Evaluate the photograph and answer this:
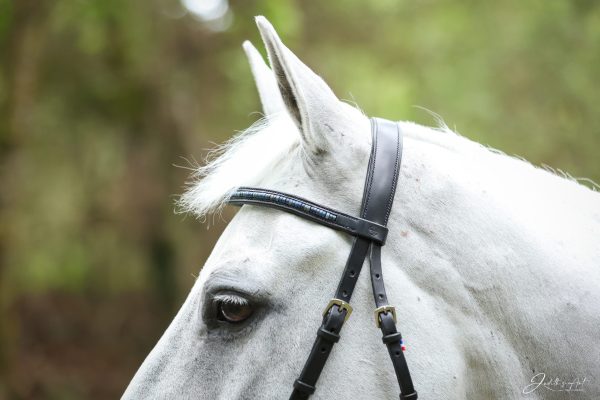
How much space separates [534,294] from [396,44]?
38.2ft

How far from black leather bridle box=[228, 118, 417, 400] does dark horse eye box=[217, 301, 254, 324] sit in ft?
0.72

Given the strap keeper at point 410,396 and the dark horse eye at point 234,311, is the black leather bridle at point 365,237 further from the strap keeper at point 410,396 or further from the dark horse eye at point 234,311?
the dark horse eye at point 234,311

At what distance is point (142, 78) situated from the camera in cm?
947

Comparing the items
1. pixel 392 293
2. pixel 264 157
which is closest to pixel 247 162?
pixel 264 157

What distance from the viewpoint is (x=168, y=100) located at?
9.59m

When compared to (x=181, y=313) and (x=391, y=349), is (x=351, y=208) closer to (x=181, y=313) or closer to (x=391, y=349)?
(x=391, y=349)

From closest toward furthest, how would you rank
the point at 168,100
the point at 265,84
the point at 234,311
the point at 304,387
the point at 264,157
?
the point at 304,387 → the point at 234,311 → the point at 264,157 → the point at 265,84 → the point at 168,100

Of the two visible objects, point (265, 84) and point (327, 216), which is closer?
point (327, 216)

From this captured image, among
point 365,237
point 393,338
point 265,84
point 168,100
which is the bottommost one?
point 393,338

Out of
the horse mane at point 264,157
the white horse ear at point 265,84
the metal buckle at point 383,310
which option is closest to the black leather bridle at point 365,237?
Result: the metal buckle at point 383,310

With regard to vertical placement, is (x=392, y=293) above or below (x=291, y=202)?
below

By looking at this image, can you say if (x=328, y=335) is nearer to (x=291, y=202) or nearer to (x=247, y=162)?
(x=291, y=202)

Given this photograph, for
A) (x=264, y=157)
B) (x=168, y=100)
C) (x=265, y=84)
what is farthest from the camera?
(x=168, y=100)

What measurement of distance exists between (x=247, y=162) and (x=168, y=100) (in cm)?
790
